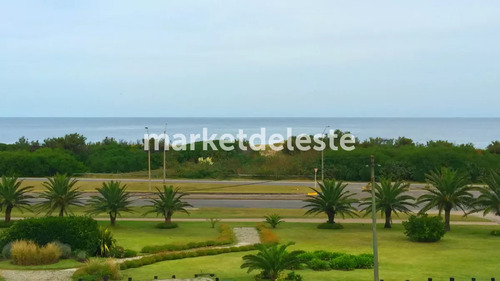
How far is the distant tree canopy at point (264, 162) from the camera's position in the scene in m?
63.8

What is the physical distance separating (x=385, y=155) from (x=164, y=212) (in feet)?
131

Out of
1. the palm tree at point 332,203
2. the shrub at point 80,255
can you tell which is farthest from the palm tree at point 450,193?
the shrub at point 80,255

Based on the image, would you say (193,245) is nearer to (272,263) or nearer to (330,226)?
(272,263)

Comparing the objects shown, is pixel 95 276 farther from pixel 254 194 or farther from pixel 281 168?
pixel 281 168

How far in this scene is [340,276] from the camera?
20.3 m

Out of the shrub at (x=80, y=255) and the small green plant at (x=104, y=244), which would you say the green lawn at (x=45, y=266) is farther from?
the small green plant at (x=104, y=244)

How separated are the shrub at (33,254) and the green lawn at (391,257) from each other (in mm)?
3328

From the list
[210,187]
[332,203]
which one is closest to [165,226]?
[332,203]

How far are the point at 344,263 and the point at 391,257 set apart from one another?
3210mm

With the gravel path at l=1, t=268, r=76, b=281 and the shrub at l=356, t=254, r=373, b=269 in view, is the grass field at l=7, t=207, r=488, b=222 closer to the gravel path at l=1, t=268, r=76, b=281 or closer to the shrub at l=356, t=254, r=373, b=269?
the shrub at l=356, t=254, r=373, b=269

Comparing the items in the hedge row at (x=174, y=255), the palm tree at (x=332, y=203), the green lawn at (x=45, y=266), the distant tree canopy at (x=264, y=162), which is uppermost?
the distant tree canopy at (x=264, y=162)

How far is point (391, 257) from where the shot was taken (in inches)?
949

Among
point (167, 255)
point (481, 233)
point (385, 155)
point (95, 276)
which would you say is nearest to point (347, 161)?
point (385, 155)

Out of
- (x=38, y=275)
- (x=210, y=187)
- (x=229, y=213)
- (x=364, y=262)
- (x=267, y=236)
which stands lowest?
(x=38, y=275)
